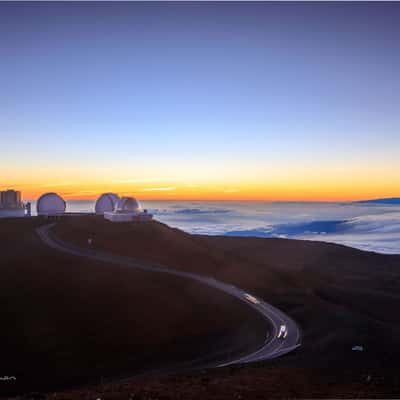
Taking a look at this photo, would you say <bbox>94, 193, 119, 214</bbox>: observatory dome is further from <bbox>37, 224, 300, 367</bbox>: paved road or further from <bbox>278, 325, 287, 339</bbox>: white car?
<bbox>278, 325, 287, 339</bbox>: white car

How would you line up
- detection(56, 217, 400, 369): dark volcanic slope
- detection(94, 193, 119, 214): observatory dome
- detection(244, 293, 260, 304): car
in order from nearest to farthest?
1. detection(56, 217, 400, 369): dark volcanic slope
2. detection(244, 293, 260, 304): car
3. detection(94, 193, 119, 214): observatory dome

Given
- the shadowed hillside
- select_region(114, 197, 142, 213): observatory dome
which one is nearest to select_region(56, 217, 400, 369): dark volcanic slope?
the shadowed hillside

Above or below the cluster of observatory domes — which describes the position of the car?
below

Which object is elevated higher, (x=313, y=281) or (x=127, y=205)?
(x=127, y=205)

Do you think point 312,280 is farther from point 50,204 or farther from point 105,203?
point 50,204

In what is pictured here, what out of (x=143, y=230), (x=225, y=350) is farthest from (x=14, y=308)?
(x=143, y=230)

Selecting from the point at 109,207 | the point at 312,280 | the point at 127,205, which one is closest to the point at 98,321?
the point at 127,205

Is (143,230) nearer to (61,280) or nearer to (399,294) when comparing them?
(61,280)

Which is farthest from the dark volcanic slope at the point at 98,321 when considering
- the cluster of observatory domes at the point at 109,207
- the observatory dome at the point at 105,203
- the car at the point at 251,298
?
the observatory dome at the point at 105,203
